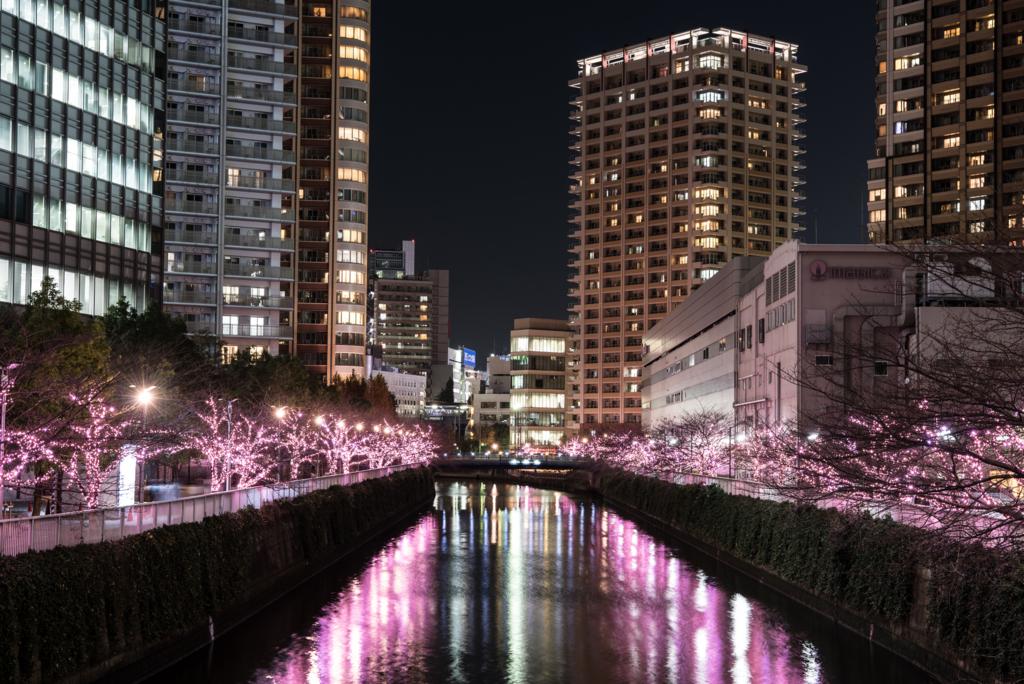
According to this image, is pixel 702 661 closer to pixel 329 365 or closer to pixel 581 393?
pixel 329 365

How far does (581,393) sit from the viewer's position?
19550 cm

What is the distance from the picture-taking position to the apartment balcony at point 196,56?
111 metres

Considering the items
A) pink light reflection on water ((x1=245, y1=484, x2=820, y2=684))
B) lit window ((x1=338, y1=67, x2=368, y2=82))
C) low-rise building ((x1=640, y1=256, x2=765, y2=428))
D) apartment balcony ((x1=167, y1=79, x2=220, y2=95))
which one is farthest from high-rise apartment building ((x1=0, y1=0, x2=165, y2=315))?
lit window ((x1=338, y1=67, x2=368, y2=82))

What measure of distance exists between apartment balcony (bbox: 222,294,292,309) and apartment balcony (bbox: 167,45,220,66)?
23487 mm

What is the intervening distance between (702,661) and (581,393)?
162695 millimetres

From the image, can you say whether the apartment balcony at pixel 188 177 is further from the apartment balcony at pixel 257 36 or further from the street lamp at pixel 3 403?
the street lamp at pixel 3 403

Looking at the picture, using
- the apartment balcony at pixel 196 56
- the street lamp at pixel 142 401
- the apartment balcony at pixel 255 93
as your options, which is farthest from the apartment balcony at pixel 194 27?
the street lamp at pixel 142 401

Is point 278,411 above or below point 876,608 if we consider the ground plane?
above

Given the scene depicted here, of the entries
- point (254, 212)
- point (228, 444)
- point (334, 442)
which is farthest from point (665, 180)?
point (228, 444)

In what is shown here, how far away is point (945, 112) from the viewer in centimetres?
12206

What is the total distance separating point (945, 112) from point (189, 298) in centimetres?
8259

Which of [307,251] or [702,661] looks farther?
[307,251]

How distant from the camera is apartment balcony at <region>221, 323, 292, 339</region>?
11100 cm

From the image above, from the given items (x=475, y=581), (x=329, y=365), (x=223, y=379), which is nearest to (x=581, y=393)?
(x=329, y=365)
